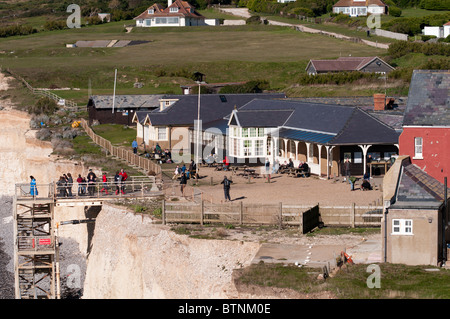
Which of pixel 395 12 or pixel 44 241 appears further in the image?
pixel 395 12

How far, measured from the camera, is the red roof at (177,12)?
147m

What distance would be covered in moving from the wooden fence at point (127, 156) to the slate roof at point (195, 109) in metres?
3.47

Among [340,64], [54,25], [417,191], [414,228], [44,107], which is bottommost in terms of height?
[414,228]

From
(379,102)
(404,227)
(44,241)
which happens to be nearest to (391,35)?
(379,102)

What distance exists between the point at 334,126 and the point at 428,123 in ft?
42.1

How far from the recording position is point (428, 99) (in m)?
39.4

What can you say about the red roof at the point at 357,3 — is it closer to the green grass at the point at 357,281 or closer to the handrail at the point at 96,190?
the handrail at the point at 96,190

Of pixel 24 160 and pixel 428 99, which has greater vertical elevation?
pixel 428 99

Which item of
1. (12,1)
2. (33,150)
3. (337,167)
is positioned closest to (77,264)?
(337,167)

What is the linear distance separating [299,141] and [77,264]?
14.8 metres

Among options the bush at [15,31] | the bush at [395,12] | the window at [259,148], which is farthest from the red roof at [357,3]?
the window at [259,148]

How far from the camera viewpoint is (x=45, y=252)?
40.3m

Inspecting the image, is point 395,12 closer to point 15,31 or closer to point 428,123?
point 15,31

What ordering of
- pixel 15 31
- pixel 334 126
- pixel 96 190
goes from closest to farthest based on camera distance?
pixel 96 190, pixel 334 126, pixel 15 31
